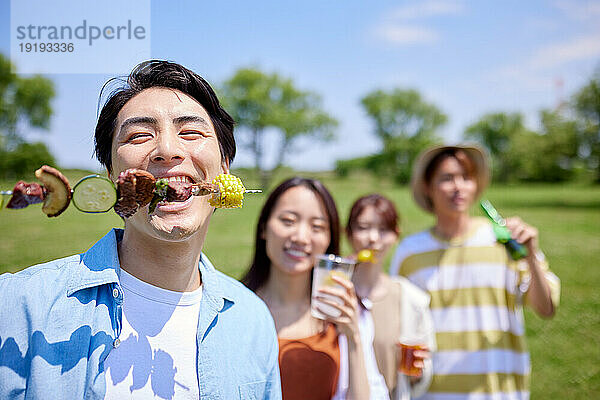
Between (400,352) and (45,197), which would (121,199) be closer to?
(45,197)

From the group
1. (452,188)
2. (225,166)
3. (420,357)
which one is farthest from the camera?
(452,188)

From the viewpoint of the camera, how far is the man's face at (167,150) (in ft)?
5.80

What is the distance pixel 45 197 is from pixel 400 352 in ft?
8.37

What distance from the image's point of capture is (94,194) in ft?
5.03

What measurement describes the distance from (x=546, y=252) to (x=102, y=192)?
→ 757 inches

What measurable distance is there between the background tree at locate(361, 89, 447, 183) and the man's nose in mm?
70776

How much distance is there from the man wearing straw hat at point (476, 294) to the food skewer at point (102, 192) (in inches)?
108

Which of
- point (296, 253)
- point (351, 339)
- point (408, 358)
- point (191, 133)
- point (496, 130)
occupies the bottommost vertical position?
point (408, 358)

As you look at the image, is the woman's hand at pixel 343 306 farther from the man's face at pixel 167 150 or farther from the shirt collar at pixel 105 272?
the man's face at pixel 167 150

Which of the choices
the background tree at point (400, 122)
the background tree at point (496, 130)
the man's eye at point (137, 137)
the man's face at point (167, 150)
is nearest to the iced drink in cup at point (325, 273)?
the man's face at point (167, 150)

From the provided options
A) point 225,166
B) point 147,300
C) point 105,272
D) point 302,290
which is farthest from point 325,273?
point 105,272

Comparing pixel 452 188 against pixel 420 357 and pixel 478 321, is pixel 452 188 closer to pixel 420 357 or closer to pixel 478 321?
pixel 478 321

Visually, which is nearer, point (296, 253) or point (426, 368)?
point (296, 253)

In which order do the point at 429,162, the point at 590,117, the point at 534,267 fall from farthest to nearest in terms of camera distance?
1. the point at 590,117
2. the point at 429,162
3. the point at 534,267
